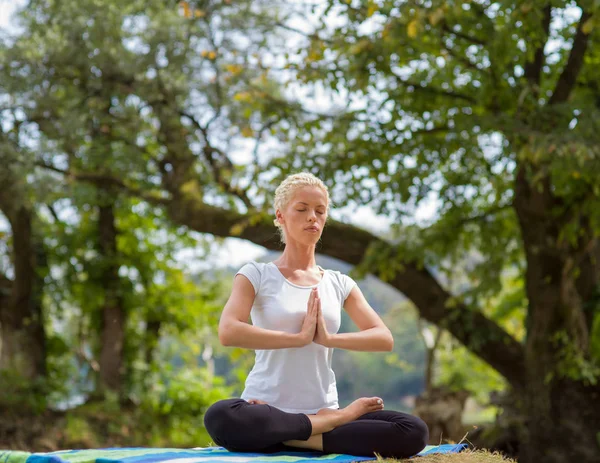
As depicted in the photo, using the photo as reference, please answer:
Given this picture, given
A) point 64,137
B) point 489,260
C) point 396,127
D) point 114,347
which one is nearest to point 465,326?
point 489,260

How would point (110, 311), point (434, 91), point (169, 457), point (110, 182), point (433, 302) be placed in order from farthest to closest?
point (110, 311) < point (110, 182) < point (433, 302) < point (434, 91) < point (169, 457)

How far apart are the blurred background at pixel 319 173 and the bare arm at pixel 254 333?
3145 mm

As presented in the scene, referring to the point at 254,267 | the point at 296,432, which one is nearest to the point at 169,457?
the point at 296,432

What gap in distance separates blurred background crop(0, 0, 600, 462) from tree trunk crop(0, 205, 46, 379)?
27 mm

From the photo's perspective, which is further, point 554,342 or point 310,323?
point 554,342

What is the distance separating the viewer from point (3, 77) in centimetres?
844

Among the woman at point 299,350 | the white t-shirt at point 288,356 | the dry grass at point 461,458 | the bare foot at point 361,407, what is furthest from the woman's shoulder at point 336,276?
the dry grass at point 461,458

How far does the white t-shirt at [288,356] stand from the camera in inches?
114

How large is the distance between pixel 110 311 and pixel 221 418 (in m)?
9.31

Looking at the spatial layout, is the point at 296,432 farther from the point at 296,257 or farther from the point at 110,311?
the point at 110,311

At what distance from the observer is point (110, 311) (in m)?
11.7

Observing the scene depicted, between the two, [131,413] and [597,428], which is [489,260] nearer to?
[597,428]

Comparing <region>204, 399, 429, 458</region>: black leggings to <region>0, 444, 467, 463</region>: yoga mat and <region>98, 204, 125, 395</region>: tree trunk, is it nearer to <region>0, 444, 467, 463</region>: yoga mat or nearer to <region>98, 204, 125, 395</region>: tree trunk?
<region>0, 444, 467, 463</region>: yoga mat

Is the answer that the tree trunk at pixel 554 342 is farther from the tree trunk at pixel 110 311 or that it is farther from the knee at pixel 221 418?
the tree trunk at pixel 110 311
